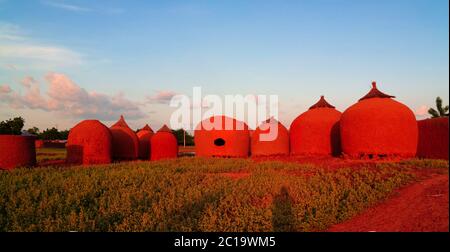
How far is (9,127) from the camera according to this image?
25.7 metres

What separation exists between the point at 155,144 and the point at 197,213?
636 inches

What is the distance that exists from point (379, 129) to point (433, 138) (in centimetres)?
192

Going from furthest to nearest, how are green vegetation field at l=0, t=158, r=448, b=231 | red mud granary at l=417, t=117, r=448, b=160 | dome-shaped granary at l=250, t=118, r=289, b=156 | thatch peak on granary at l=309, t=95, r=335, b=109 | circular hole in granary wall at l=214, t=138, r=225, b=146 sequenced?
circular hole in granary wall at l=214, t=138, r=225, b=146 → dome-shaped granary at l=250, t=118, r=289, b=156 → thatch peak on granary at l=309, t=95, r=335, b=109 → red mud granary at l=417, t=117, r=448, b=160 → green vegetation field at l=0, t=158, r=448, b=231

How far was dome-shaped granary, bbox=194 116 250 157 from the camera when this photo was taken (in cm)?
2061

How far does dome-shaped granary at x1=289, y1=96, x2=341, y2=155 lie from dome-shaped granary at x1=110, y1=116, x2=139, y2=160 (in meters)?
9.51

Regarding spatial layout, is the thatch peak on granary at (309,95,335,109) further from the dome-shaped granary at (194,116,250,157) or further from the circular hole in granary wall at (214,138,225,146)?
the circular hole in granary wall at (214,138,225,146)

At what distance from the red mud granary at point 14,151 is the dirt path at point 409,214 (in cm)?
1333

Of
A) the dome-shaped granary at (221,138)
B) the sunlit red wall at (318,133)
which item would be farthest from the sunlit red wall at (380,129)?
the dome-shaped granary at (221,138)

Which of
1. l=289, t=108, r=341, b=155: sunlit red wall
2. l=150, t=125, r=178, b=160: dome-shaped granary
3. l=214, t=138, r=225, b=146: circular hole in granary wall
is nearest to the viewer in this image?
l=289, t=108, r=341, b=155: sunlit red wall

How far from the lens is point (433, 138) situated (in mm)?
11906

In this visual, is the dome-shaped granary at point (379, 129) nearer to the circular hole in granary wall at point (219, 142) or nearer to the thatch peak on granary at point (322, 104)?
the thatch peak on granary at point (322, 104)

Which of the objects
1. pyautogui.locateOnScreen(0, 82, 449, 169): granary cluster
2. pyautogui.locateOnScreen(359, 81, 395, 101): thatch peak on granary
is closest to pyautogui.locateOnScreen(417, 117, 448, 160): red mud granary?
pyautogui.locateOnScreen(0, 82, 449, 169): granary cluster

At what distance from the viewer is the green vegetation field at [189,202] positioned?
5684 millimetres

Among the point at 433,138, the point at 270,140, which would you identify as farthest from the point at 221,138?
the point at 433,138
